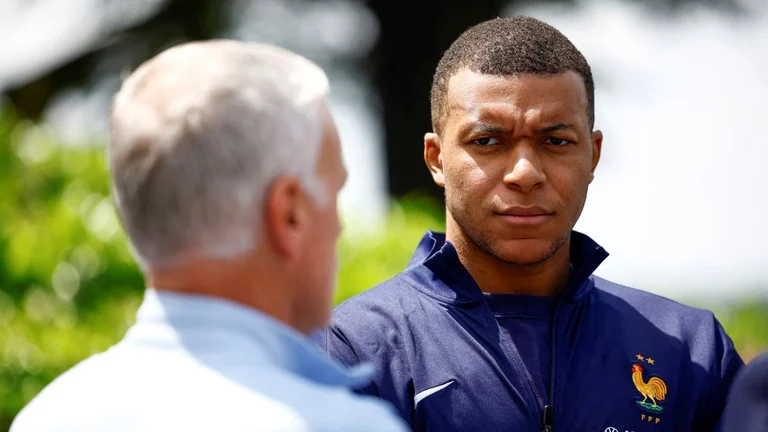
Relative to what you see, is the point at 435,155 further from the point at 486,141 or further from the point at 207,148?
the point at 207,148

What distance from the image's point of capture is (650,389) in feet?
9.22

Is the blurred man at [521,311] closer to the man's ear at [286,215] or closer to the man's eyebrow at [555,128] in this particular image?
the man's eyebrow at [555,128]

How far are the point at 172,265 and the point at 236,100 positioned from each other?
0.86ft

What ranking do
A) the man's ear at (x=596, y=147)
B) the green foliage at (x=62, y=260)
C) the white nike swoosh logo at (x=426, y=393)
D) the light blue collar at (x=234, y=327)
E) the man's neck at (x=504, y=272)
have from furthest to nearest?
1. the green foliage at (x=62, y=260)
2. the man's ear at (x=596, y=147)
3. the man's neck at (x=504, y=272)
4. the white nike swoosh logo at (x=426, y=393)
5. the light blue collar at (x=234, y=327)

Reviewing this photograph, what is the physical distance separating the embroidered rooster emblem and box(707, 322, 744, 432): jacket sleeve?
0.12 m

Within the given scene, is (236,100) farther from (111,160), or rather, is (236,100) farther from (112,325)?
(112,325)

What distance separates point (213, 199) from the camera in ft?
5.42

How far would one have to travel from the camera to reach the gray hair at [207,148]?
1638 millimetres

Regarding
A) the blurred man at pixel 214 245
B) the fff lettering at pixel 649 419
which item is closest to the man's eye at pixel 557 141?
the fff lettering at pixel 649 419

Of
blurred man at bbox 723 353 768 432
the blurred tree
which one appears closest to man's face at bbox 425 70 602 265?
blurred man at bbox 723 353 768 432

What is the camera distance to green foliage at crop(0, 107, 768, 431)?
207 inches

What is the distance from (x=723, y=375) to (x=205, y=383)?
5.44 feet

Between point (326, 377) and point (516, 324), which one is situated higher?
point (326, 377)

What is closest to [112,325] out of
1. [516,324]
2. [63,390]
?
[516,324]
